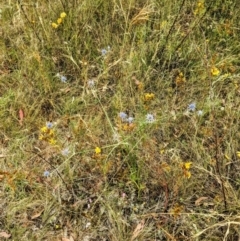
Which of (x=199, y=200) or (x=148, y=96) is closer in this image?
(x=199, y=200)

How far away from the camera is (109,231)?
1723mm

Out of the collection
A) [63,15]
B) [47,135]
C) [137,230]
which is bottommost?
[137,230]

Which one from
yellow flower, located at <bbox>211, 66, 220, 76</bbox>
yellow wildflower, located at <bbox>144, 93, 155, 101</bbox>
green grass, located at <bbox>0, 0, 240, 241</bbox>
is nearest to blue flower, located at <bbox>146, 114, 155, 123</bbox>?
green grass, located at <bbox>0, 0, 240, 241</bbox>

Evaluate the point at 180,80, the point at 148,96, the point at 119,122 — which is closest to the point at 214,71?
the point at 180,80

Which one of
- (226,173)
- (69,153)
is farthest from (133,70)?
(226,173)

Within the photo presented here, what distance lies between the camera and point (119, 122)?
1.94 meters

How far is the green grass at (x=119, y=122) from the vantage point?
5.73ft

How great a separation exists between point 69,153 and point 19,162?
239 mm

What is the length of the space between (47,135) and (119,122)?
1.14 feet

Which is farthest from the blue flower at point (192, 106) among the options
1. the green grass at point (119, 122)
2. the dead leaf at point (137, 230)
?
the dead leaf at point (137, 230)

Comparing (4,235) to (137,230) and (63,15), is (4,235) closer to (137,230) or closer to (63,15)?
(137,230)

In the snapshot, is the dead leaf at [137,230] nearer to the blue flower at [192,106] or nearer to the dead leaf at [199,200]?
the dead leaf at [199,200]

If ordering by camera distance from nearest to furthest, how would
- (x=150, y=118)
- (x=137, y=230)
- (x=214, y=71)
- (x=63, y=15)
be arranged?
(x=137, y=230), (x=150, y=118), (x=214, y=71), (x=63, y=15)

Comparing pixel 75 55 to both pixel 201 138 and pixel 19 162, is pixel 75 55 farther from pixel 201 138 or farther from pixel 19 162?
pixel 201 138
